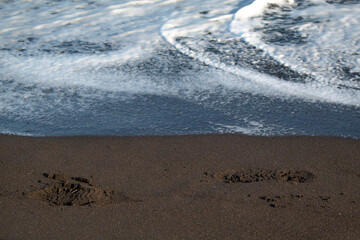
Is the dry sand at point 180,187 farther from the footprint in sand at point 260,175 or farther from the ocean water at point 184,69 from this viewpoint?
the ocean water at point 184,69

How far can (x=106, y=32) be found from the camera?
608 cm

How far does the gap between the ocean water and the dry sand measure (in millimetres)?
262

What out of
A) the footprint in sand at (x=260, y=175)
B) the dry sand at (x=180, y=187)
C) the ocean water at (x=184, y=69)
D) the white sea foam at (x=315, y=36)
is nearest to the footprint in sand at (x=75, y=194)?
the dry sand at (x=180, y=187)

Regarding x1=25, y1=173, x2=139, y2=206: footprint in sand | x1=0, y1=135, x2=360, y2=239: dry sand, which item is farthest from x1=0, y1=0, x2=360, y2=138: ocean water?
x1=25, y1=173, x2=139, y2=206: footprint in sand

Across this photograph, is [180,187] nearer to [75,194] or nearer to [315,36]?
[75,194]

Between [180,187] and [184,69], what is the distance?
2219 mm

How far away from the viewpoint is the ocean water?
3.63 metres

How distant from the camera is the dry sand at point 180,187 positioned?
7.68ft

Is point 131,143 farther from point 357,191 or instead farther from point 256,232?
point 357,191

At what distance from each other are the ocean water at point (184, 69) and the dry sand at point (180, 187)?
26 cm

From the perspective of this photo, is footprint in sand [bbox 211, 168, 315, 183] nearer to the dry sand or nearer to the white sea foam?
the dry sand

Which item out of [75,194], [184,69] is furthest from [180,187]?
[184,69]

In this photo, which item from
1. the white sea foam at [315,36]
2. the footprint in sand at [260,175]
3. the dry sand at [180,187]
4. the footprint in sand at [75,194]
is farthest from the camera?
the white sea foam at [315,36]

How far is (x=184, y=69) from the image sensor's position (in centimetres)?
471
